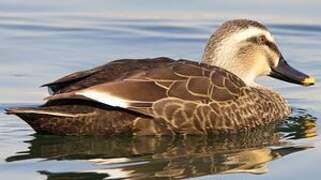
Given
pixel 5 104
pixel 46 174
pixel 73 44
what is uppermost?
pixel 73 44

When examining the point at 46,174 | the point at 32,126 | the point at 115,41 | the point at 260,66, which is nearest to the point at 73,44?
the point at 115,41

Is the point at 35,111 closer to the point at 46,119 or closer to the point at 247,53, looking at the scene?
the point at 46,119

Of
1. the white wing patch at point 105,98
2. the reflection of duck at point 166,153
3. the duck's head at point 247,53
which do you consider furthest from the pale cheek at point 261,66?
the white wing patch at point 105,98

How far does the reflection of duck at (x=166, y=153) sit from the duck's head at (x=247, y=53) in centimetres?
96

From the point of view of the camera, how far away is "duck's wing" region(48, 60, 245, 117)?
969 cm

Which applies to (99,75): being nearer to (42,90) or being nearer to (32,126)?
(32,126)

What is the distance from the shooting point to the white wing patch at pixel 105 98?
959 centimetres

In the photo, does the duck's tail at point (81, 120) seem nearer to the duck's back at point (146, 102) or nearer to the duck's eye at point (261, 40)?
the duck's back at point (146, 102)

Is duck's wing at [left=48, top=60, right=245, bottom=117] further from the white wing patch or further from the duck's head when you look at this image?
the duck's head

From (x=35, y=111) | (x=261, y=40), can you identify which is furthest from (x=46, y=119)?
(x=261, y=40)

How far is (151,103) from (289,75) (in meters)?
2.08

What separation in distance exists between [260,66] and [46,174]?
11.0ft

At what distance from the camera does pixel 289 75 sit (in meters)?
11.6

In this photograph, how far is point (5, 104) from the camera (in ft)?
36.8
